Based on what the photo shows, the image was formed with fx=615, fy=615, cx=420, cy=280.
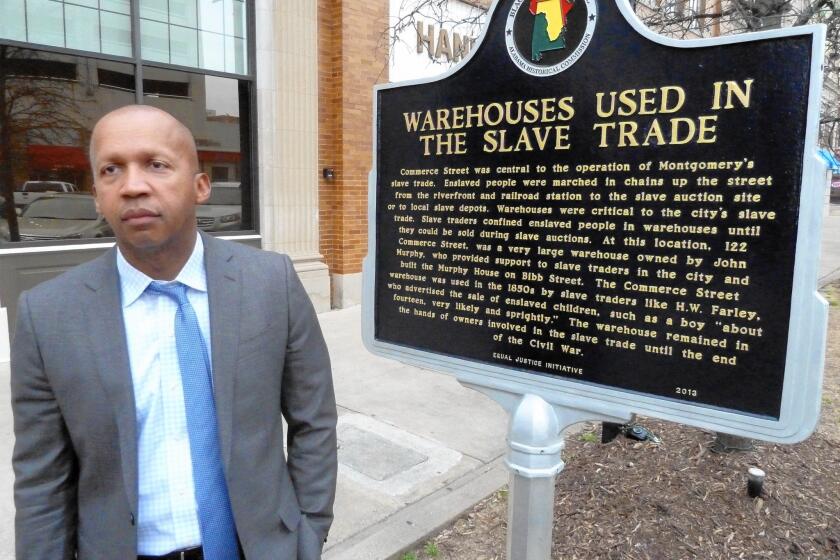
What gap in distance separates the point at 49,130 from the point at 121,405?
5.81m

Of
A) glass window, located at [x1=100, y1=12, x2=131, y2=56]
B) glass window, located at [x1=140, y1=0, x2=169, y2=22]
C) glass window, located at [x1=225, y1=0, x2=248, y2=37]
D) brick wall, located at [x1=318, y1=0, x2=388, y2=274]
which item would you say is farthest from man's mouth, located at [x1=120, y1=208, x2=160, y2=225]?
brick wall, located at [x1=318, y1=0, x2=388, y2=274]

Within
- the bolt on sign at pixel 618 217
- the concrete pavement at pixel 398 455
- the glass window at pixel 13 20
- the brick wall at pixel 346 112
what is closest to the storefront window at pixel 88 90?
the glass window at pixel 13 20

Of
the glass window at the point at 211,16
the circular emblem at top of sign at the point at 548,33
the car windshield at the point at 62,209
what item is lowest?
the car windshield at the point at 62,209

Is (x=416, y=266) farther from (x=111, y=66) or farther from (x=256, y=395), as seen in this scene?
(x=111, y=66)

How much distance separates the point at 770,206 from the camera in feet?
5.61

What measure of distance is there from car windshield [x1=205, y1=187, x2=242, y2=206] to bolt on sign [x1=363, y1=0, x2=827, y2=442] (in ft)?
17.8

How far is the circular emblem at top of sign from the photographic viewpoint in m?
2.00

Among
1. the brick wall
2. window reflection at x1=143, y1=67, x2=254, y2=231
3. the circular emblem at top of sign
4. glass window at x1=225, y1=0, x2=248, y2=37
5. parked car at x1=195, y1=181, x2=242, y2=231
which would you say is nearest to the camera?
the circular emblem at top of sign

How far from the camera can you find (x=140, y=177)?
148 cm

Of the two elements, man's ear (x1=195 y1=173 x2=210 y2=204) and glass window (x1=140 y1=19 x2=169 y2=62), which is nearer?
man's ear (x1=195 y1=173 x2=210 y2=204)

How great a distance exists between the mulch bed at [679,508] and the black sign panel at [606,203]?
136 centimetres

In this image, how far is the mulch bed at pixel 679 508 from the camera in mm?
2979

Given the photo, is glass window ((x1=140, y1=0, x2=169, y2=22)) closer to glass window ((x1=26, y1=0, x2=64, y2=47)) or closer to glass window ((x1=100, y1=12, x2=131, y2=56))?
glass window ((x1=100, y1=12, x2=131, y2=56))

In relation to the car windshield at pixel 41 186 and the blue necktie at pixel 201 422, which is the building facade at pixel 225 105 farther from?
the blue necktie at pixel 201 422
